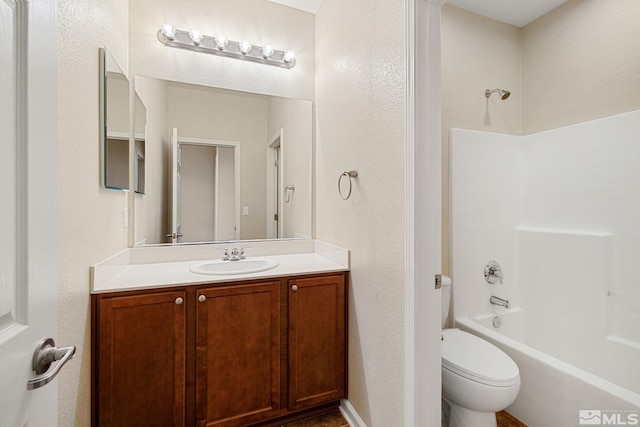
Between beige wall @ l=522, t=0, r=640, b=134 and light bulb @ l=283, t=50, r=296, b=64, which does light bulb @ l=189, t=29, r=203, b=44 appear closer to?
light bulb @ l=283, t=50, r=296, b=64

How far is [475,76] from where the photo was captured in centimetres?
214

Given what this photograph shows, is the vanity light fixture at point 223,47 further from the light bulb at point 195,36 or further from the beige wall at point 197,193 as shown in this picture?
the beige wall at point 197,193

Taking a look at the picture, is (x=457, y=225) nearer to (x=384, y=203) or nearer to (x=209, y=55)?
(x=384, y=203)

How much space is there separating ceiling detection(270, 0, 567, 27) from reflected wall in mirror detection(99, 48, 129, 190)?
4.36 feet

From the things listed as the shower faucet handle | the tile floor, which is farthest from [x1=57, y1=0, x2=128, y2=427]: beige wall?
the shower faucet handle

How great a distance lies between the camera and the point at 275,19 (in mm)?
2174

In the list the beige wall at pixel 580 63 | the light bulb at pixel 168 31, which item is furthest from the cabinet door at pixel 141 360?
the beige wall at pixel 580 63

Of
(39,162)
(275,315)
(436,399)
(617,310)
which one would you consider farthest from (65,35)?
(617,310)

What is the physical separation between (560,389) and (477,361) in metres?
0.49

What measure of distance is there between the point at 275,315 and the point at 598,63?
2663mm

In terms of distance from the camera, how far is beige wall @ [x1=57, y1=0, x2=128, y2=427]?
1.00m

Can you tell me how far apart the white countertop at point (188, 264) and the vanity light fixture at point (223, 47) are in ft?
4.47

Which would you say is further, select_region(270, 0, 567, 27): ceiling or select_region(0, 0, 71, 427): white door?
select_region(270, 0, 567, 27): ceiling

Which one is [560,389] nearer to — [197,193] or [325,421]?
[325,421]
